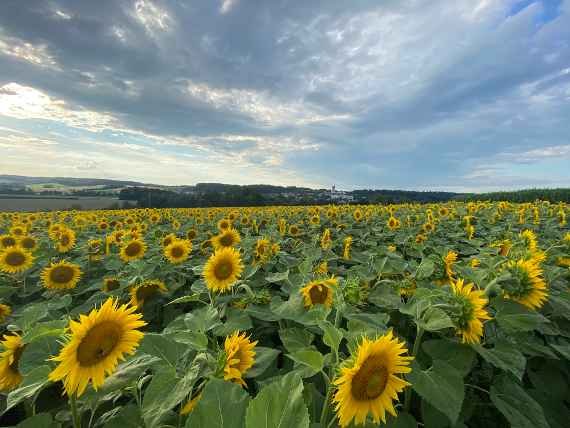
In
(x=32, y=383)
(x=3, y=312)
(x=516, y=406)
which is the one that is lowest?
(x=3, y=312)

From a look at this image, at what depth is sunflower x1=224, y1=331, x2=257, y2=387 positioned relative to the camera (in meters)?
1.35

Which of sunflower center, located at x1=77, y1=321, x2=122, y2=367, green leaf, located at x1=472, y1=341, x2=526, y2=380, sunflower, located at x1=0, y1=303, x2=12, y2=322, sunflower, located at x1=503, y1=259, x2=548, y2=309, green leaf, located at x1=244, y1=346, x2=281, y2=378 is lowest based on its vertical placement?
sunflower, located at x1=0, y1=303, x2=12, y2=322

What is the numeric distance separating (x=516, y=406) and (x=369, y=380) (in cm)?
90

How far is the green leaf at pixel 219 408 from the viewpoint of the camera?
89 cm

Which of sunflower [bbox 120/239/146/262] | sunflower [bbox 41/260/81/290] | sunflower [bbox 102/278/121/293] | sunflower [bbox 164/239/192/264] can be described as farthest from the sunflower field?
sunflower [bbox 120/239/146/262]

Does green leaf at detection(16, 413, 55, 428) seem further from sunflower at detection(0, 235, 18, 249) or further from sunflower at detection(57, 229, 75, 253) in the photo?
sunflower at detection(0, 235, 18, 249)

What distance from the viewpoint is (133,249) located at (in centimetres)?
491

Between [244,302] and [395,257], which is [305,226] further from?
[244,302]

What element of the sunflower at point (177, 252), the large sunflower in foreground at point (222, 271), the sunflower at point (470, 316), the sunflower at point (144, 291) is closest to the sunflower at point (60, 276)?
the sunflower at point (177, 252)

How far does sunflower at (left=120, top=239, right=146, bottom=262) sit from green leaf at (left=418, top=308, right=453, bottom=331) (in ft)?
14.6

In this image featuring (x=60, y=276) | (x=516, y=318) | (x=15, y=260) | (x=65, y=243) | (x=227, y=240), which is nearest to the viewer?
(x=516, y=318)

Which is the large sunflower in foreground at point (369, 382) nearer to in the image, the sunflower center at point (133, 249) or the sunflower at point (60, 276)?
the sunflower at point (60, 276)

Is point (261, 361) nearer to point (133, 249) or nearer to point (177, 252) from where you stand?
point (177, 252)

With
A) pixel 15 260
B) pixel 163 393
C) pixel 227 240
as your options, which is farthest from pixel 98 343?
pixel 15 260
